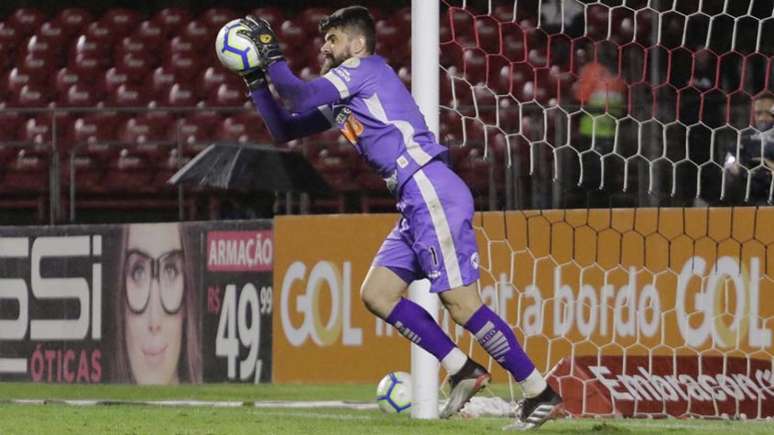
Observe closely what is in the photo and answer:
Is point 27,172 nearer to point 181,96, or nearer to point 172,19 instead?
point 181,96

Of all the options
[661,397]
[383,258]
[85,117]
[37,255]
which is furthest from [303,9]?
[383,258]

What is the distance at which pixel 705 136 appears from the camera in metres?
10.4

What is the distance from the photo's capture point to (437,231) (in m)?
6.22

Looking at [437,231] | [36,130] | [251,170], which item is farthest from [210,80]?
[437,231]

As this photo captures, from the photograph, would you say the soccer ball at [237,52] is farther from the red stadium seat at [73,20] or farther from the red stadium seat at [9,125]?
the red stadium seat at [73,20]

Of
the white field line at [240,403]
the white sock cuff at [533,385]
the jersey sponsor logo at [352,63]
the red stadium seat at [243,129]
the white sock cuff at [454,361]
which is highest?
the red stadium seat at [243,129]

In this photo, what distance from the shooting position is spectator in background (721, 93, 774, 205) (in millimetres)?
8984

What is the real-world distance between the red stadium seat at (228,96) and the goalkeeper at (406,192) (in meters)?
8.90

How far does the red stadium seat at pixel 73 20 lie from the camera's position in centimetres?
1669

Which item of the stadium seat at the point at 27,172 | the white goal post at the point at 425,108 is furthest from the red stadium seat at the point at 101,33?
the white goal post at the point at 425,108

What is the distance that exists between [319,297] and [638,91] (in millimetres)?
2504

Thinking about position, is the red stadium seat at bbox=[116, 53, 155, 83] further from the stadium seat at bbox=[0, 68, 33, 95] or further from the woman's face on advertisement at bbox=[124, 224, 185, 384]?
the woman's face on advertisement at bbox=[124, 224, 185, 384]

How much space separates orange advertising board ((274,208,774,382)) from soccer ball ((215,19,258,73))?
3.40 m

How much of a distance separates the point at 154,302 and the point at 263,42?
18.3 ft
